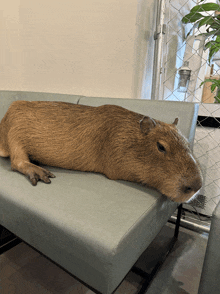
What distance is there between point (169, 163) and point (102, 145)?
359 millimetres

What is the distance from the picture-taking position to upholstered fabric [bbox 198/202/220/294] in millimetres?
630

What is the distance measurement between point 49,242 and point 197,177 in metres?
0.63

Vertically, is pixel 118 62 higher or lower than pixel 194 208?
higher

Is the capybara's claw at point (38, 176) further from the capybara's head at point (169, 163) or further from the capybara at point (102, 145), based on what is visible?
the capybara's head at point (169, 163)

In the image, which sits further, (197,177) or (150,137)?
(150,137)

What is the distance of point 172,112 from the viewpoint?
1.16m

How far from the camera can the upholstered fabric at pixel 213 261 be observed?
24.8 inches

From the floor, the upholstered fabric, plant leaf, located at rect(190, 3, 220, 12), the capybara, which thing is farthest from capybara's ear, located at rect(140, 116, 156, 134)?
plant leaf, located at rect(190, 3, 220, 12)

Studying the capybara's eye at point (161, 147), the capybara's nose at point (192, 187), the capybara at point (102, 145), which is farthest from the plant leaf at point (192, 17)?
the capybara's nose at point (192, 187)

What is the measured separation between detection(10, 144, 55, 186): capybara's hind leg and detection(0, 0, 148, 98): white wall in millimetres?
1089

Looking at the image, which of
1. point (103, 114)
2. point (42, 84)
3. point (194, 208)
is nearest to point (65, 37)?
point (42, 84)

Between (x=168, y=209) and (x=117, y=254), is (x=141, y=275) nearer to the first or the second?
(x=168, y=209)

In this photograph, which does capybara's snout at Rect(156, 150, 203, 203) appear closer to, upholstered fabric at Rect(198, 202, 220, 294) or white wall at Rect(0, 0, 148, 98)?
upholstered fabric at Rect(198, 202, 220, 294)

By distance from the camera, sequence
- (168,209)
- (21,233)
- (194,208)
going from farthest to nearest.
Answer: (194,208) < (168,209) < (21,233)
